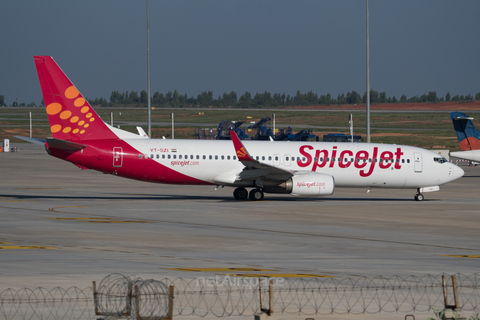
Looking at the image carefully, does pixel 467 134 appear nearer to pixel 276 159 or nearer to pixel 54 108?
pixel 276 159

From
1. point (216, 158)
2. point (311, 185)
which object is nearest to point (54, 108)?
point (216, 158)

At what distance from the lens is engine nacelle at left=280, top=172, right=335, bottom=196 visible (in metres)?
35.6

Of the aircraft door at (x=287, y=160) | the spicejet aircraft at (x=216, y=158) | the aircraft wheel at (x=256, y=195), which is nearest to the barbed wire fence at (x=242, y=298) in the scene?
the spicejet aircraft at (x=216, y=158)

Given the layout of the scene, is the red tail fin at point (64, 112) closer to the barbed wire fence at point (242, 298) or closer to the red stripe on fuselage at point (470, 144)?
the barbed wire fence at point (242, 298)

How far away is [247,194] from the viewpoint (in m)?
38.1

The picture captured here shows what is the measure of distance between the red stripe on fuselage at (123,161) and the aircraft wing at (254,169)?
10.2 feet

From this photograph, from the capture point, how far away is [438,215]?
104ft

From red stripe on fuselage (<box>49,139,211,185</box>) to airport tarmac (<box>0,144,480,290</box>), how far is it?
1.46 meters

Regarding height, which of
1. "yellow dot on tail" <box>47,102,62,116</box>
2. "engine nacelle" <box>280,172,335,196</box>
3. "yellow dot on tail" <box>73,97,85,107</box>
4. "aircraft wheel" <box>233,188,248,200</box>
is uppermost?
"yellow dot on tail" <box>73,97,85,107</box>

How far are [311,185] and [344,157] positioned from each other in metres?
3.69

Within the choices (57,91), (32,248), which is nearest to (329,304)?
(32,248)

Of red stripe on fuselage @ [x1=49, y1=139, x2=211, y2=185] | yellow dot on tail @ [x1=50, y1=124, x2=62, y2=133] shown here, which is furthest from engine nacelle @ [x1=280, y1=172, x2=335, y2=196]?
yellow dot on tail @ [x1=50, y1=124, x2=62, y2=133]

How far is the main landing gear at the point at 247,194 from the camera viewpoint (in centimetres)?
3738

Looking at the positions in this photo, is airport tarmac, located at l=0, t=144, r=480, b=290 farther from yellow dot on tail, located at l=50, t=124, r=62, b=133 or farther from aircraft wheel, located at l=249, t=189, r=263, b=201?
yellow dot on tail, located at l=50, t=124, r=62, b=133
